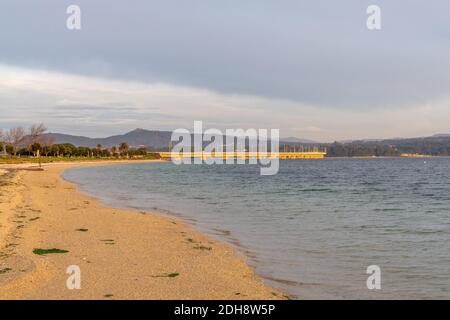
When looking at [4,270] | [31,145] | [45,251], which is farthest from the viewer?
[31,145]

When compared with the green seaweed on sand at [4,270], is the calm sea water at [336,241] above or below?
below

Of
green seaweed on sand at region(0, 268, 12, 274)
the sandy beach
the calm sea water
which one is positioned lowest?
the calm sea water

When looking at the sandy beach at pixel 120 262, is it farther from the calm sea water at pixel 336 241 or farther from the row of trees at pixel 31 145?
the row of trees at pixel 31 145

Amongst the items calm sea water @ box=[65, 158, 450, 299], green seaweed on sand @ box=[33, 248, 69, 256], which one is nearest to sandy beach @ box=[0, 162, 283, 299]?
green seaweed on sand @ box=[33, 248, 69, 256]

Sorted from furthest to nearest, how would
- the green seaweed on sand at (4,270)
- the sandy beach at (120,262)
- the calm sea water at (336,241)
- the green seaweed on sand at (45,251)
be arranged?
the green seaweed on sand at (45,251) < the calm sea water at (336,241) < the green seaweed on sand at (4,270) < the sandy beach at (120,262)

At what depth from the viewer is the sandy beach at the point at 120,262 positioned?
9.19 metres

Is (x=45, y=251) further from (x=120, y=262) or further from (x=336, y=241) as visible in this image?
(x=336, y=241)

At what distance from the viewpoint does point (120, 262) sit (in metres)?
11.7

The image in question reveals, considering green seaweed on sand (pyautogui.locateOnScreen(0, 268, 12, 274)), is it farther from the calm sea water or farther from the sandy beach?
the calm sea water

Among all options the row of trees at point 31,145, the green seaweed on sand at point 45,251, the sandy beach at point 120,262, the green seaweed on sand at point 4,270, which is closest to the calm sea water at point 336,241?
the sandy beach at point 120,262

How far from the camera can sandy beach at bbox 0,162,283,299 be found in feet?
30.1

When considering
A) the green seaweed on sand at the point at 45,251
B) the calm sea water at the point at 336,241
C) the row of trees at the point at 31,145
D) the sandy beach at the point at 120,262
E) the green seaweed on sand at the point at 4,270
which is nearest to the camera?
the sandy beach at the point at 120,262

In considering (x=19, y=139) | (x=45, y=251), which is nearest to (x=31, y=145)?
(x=19, y=139)
